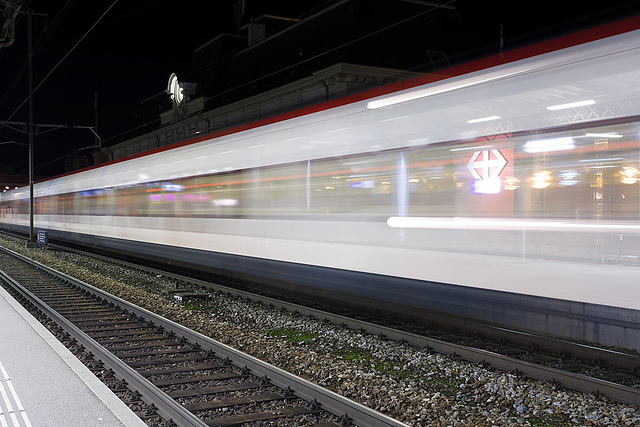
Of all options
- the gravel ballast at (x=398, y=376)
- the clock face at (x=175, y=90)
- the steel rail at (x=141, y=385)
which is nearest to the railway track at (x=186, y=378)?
the steel rail at (x=141, y=385)

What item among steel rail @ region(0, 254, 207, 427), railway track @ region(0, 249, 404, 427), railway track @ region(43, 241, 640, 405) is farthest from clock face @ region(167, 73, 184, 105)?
railway track @ region(43, 241, 640, 405)

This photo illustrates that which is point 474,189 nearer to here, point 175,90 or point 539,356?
point 539,356

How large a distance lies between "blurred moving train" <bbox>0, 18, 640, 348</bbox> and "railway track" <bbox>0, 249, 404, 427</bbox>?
2226 mm

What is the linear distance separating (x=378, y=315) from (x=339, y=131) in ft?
10.7

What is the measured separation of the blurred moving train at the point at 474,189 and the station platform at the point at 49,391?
147 inches

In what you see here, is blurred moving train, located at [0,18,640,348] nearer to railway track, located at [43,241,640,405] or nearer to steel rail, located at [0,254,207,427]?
railway track, located at [43,241,640,405]

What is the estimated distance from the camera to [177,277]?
14484 mm

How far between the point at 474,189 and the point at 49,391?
461 cm

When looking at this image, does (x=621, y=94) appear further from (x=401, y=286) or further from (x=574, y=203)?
(x=401, y=286)

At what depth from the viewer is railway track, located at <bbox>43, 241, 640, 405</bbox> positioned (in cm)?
588

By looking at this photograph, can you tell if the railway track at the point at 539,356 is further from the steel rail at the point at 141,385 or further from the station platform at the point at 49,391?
the station platform at the point at 49,391

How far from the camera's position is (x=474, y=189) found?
6.86 meters

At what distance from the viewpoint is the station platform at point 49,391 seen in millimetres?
4926

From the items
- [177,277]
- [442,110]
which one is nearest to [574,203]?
[442,110]
